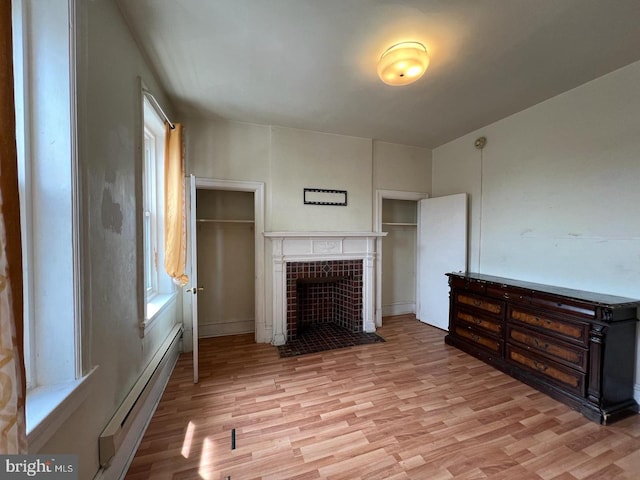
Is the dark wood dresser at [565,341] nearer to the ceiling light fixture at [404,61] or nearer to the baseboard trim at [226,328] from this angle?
the ceiling light fixture at [404,61]

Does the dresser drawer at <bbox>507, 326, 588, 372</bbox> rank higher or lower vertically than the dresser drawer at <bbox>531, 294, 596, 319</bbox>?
lower

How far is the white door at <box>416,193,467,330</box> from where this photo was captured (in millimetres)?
3365

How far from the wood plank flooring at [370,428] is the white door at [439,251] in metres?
1.09

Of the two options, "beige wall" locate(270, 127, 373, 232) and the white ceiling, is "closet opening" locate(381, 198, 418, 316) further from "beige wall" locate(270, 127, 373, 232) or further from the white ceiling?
the white ceiling

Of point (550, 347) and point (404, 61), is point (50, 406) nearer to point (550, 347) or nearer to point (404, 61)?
point (404, 61)

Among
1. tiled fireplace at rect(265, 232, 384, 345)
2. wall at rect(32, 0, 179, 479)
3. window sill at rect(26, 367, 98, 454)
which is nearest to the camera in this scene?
window sill at rect(26, 367, 98, 454)

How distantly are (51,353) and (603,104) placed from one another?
4.19 metres

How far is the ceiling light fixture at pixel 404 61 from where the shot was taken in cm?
173

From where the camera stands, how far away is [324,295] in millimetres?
3768

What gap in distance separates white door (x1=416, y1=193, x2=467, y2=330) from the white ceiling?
1276mm

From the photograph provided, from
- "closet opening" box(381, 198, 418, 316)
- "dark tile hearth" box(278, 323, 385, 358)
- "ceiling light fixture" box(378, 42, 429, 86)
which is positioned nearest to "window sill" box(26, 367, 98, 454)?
"dark tile hearth" box(278, 323, 385, 358)

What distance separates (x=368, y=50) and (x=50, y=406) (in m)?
2.62

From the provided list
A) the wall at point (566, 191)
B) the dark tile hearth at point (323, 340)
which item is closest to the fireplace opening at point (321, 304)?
the dark tile hearth at point (323, 340)

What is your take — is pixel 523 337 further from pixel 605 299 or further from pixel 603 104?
pixel 603 104
